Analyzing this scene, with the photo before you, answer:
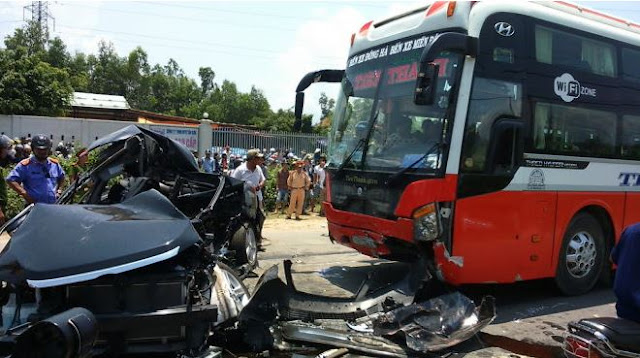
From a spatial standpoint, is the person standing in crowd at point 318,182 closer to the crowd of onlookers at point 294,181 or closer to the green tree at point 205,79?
the crowd of onlookers at point 294,181

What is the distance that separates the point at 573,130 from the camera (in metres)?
6.93

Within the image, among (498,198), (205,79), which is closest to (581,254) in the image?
(498,198)

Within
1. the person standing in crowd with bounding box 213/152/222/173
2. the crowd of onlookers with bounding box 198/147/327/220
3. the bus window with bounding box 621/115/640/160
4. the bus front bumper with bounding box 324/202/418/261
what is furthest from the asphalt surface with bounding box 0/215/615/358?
the person standing in crowd with bounding box 213/152/222/173

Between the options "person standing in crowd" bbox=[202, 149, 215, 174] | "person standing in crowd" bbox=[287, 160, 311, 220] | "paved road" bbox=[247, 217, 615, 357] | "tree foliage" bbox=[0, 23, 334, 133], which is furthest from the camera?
"tree foliage" bbox=[0, 23, 334, 133]

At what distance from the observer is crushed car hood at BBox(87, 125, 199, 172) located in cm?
575

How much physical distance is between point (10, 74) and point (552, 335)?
98.4ft

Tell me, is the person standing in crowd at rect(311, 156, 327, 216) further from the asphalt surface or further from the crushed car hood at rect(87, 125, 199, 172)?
the crushed car hood at rect(87, 125, 199, 172)

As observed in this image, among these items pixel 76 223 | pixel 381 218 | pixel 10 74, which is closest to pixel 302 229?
pixel 381 218

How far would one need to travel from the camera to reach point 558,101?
6762 mm

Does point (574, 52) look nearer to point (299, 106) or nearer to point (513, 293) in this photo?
point (513, 293)

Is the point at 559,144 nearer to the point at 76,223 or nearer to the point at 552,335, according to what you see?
the point at 552,335

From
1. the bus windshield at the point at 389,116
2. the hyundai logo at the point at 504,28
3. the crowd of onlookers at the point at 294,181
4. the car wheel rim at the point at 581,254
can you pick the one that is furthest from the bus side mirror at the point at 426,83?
the crowd of onlookers at the point at 294,181

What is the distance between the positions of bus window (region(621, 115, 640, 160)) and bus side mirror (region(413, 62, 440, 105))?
381 centimetres

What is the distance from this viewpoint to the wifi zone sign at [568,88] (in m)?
6.73
